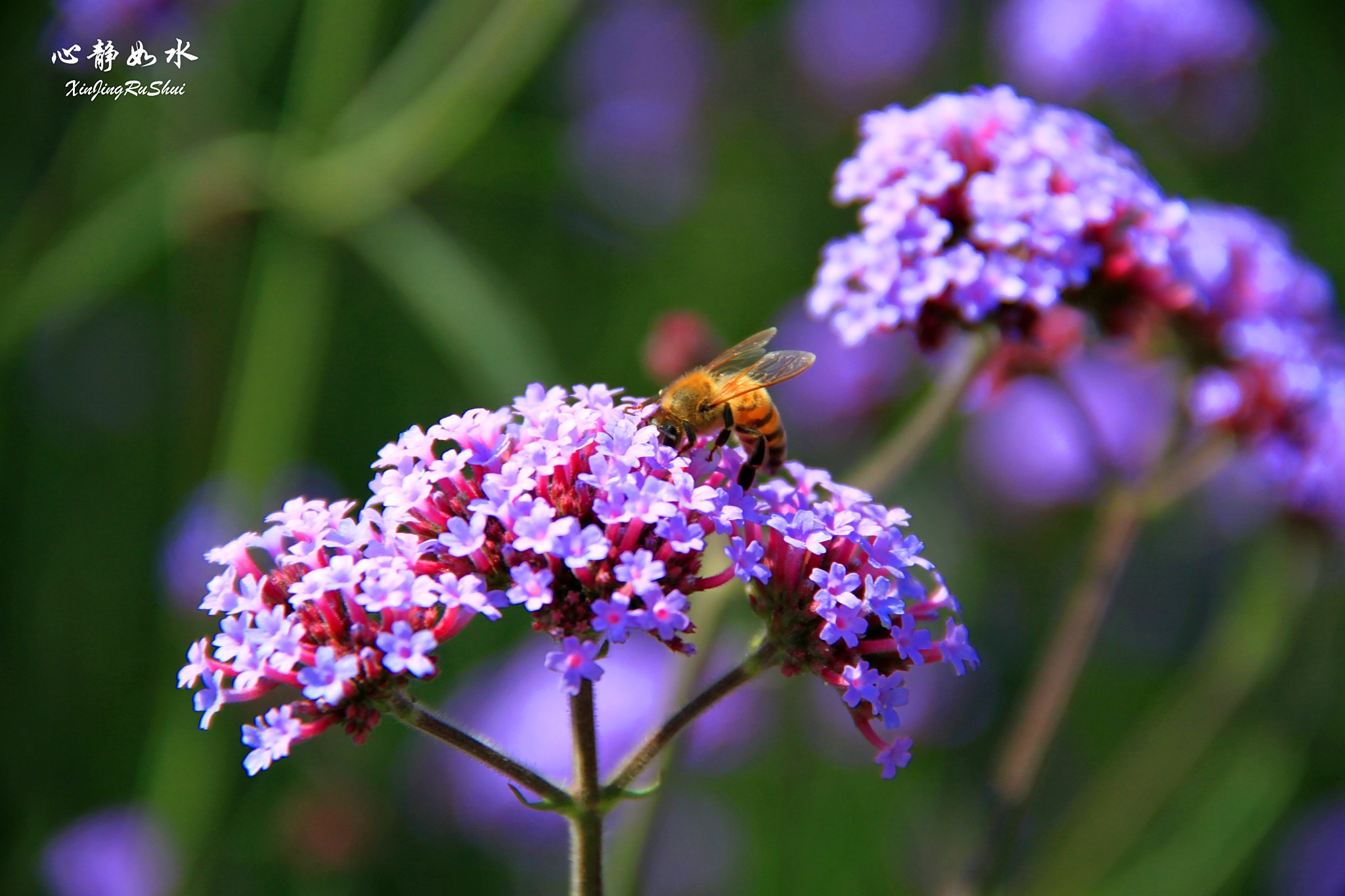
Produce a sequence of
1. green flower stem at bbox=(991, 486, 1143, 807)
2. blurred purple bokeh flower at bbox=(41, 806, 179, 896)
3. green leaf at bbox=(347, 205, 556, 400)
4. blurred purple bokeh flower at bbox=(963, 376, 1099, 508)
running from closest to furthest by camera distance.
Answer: green flower stem at bbox=(991, 486, 1143, 807) → green leaf at bbox=(347, 205, 556, 400) → blurred purple bokeh flower at bbox=(41, 806, 179, 896) → blurred purple bokeh flower at bbox=(963, 376, 1099, 508)

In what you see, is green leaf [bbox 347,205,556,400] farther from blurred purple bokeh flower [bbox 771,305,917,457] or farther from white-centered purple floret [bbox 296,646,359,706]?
white-centered purple floret [bbox 296,646,359,706]

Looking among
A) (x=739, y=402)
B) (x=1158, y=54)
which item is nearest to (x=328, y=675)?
(x=739, y=402)

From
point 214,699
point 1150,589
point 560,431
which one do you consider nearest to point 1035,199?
point 560,431

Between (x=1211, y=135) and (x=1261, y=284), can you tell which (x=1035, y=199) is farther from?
(x=1211, y=135)

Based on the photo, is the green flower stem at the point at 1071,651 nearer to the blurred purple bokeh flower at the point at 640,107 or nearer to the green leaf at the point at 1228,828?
the green leaf at the point at 1228,828

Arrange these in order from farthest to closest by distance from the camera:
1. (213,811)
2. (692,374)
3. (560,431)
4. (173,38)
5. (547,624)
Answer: (173,38)
(213,811)
(692,374)
(560,431)
(547,624)

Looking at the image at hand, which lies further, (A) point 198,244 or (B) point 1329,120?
(B) point 1329,120

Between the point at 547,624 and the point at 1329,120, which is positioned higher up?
the point at 1329,120

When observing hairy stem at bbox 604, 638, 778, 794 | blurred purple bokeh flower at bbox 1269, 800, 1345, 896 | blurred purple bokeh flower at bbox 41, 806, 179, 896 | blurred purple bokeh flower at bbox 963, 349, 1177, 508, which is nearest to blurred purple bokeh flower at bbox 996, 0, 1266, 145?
blurred purple bokeh flower at bbox 963, 349, 1177, 508
